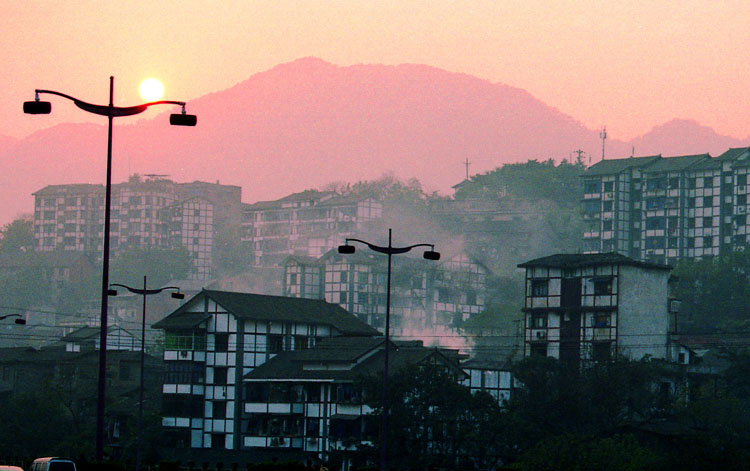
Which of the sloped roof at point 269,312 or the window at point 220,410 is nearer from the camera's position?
the window at point 220,410

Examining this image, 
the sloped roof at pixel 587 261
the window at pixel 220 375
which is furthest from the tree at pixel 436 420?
the sloped roof at pixel 587 261

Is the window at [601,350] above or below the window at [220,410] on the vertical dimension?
above

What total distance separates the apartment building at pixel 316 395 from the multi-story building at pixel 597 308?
12890 mm

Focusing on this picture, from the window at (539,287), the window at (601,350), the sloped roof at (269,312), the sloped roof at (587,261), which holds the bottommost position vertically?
the window at (601,350)

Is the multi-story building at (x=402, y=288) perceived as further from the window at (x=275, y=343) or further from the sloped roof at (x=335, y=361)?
the sloped roof at (x=335, y=361)

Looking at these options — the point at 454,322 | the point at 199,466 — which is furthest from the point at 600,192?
the point at 199,466

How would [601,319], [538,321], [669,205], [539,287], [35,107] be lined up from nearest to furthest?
[35,107], [601,319], [538,321], [539,287], [669,205]

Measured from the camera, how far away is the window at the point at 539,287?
117 m

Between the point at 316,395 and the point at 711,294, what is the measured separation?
67.3 m

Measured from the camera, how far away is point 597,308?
370ft

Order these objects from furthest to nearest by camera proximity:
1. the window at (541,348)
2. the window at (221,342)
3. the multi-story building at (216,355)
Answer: the window at (541,348) < the window at (221,342) < the multi-story building at (216,355)

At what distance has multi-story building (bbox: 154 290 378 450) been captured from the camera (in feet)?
367

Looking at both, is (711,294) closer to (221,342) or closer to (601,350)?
(601,350)

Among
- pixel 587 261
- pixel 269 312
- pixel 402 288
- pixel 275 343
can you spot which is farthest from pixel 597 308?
pixel 402 288
